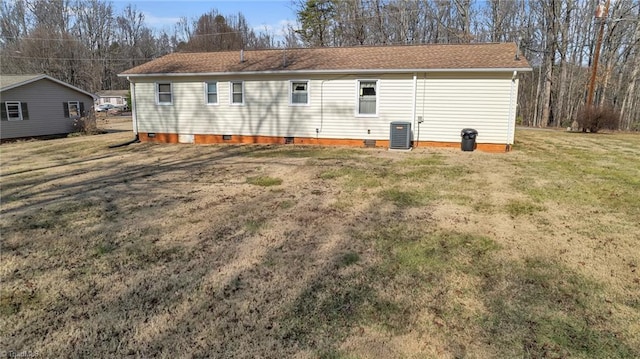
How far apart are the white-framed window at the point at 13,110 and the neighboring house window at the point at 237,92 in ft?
42.9

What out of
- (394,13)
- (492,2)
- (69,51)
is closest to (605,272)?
(394,13)

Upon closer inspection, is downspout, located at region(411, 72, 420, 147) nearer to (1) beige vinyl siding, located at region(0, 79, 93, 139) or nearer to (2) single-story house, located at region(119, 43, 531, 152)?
(2) single-story house, located at region(119, 43, 531, 152)

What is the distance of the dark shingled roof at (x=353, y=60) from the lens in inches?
467

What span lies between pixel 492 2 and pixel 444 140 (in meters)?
22.8

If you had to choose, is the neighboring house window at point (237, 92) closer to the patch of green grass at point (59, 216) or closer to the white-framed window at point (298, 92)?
the white-framed window at point (298, 92)

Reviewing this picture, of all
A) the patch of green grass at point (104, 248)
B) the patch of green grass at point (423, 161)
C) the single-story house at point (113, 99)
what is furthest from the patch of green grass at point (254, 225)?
the single-story house at point (113, 99)

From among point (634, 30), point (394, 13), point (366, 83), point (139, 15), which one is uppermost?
point (139, 15)

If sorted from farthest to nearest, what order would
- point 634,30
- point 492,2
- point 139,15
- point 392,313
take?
1. point 139,15
2. point 492,2
3. point 634,30
4. point 392,313

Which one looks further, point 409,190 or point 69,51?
point 69,51

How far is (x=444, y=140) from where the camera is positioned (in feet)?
40.3

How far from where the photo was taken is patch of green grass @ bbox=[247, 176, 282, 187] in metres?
7.77

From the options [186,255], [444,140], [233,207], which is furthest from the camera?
[444,140]

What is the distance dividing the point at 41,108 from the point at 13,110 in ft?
4.62

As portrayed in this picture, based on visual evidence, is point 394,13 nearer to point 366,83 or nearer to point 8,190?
point 366,83
